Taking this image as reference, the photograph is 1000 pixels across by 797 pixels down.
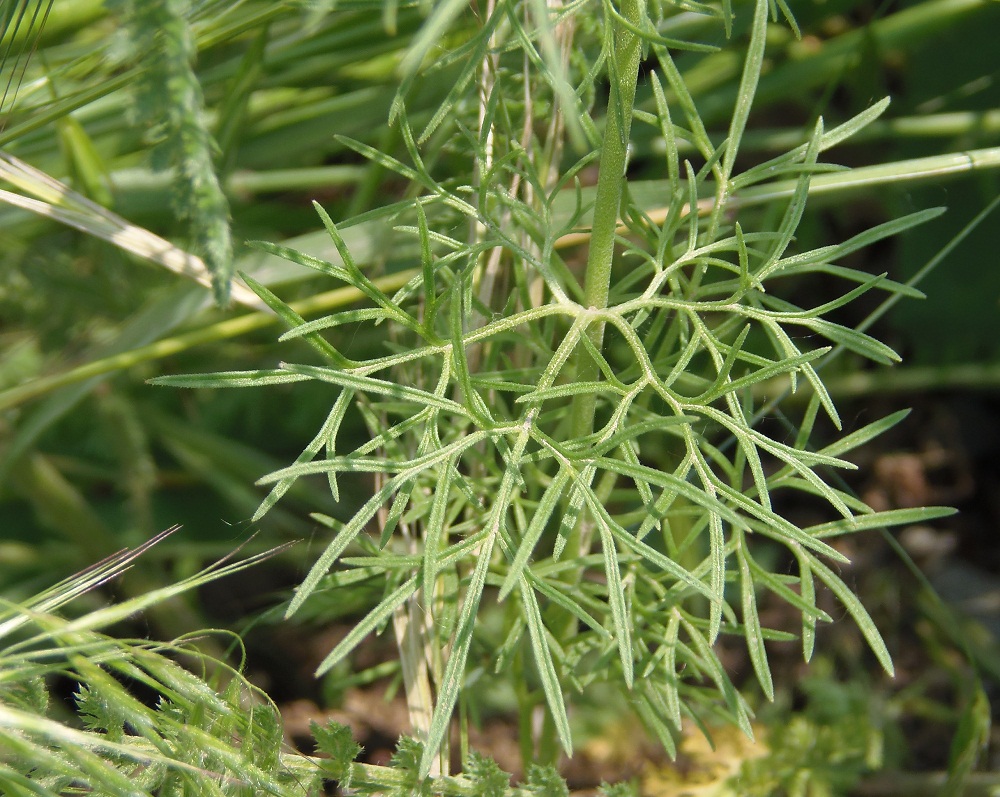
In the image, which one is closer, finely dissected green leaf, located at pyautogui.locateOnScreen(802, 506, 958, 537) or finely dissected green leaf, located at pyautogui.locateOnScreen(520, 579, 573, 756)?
finely dissected green leaf, located at pyautogui.locateOnScreen(520, 579, 573, 756)

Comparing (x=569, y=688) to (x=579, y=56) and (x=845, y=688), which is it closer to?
(x=845, y=688)

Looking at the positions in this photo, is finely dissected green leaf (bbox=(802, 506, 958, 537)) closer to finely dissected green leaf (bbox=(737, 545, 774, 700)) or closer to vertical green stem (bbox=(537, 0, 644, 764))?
finely dissected green leaf (bbox=(737, 545, 774, 700))

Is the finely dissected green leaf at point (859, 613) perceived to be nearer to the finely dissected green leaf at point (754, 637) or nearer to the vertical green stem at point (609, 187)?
the finely dissected green leaf at point (754, 637)

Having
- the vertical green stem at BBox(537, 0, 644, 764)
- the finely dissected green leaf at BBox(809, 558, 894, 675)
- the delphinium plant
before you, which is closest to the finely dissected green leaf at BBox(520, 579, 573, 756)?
the delphinium plant

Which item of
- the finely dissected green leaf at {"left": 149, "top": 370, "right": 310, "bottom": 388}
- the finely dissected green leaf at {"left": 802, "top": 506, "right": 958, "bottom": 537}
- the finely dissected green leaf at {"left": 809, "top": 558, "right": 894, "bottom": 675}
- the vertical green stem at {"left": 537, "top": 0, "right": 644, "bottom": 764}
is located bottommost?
the finely dissected green leaf at {"left": 809, "top": 558, "right": 894, "bottom": 675}

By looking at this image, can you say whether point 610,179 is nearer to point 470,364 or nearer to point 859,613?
point 470,364

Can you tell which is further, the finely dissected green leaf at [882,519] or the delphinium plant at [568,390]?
the finely dissected green leaf at [882,519]

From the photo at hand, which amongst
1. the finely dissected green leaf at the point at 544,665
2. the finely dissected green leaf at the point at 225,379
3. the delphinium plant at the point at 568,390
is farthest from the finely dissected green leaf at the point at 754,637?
the finely dissected green leaf at the point at 225,379

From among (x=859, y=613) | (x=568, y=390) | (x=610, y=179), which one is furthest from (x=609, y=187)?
(x=859, y=613)
